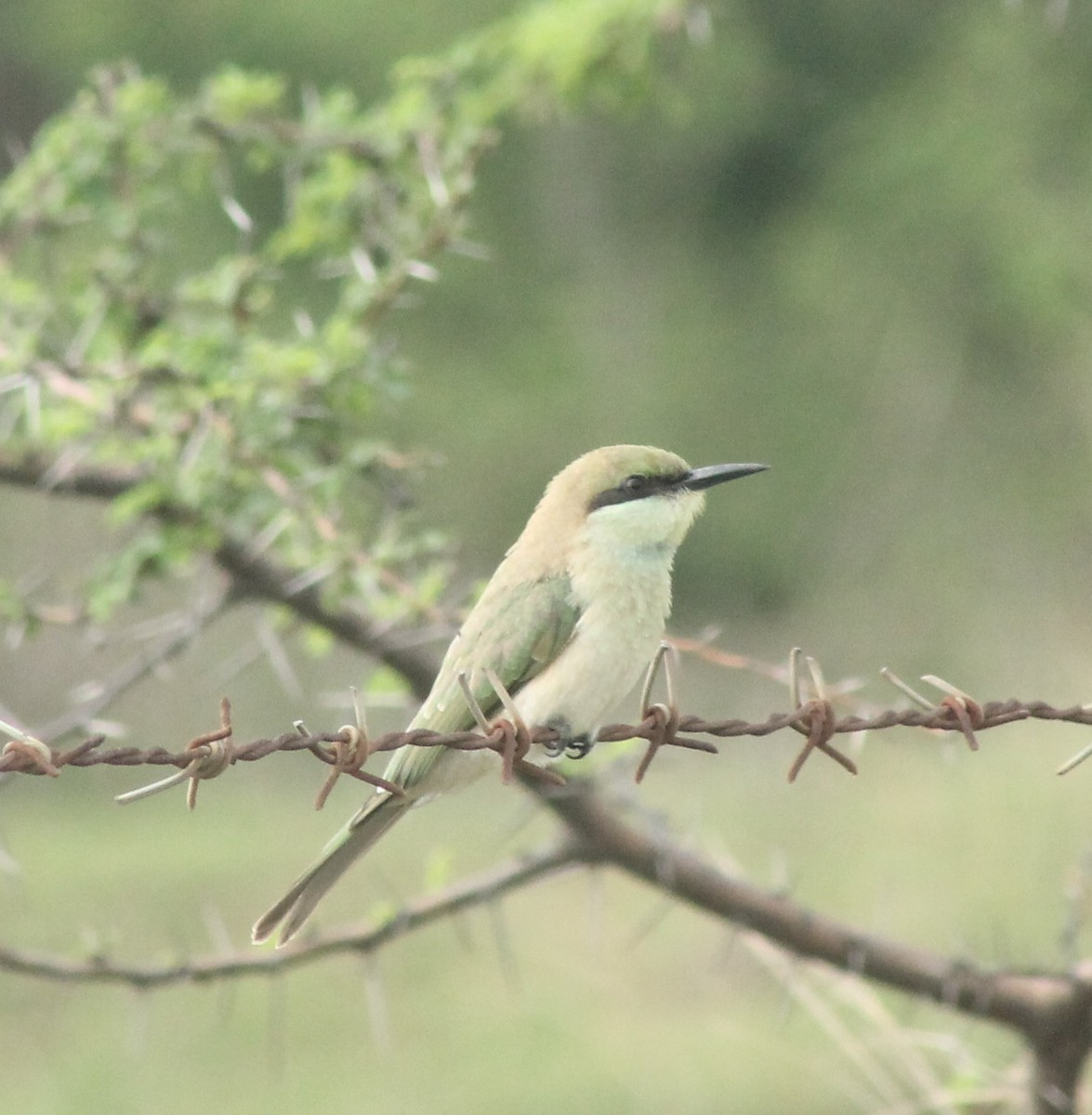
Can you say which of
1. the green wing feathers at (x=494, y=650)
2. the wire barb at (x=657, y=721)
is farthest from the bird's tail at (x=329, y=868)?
the wire barb at (x=657, y=721)

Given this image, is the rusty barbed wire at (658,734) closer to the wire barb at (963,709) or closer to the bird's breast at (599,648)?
the wire barb at (963,709)

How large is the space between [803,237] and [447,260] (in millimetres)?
3459

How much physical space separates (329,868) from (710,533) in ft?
45.5

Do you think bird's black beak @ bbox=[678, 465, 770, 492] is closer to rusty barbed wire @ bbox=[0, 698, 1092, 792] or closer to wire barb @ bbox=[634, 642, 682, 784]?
rusty barbed wire @ bbox=[0, 698, 1092, 792]

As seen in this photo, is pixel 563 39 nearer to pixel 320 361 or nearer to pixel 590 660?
pixel 320 361

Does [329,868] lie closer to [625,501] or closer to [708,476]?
[625,501]

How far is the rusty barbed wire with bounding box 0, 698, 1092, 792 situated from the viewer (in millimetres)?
1957

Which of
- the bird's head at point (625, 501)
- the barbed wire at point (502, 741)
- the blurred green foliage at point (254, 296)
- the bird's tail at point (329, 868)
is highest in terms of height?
the blurred green foliage at point (254, 296)

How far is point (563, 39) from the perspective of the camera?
3.90 meters

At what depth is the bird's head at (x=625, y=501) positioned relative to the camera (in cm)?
A: 287

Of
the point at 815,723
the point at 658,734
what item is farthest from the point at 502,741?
the point at 815,723

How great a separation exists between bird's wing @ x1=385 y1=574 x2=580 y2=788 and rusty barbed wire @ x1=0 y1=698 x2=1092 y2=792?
A: 0.35 m

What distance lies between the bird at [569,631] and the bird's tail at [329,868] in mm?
122

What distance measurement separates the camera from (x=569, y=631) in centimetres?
281
